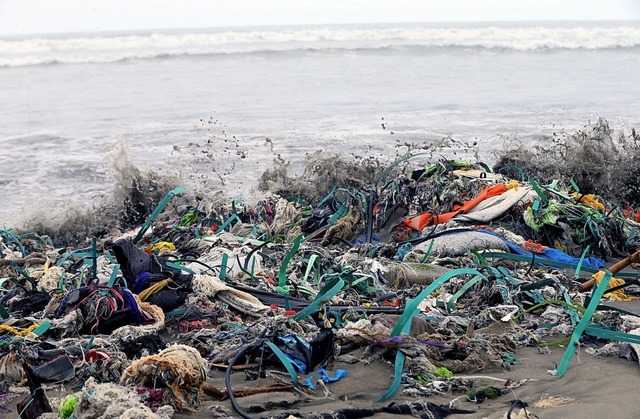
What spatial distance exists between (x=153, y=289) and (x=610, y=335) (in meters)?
2.36

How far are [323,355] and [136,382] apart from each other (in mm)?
815

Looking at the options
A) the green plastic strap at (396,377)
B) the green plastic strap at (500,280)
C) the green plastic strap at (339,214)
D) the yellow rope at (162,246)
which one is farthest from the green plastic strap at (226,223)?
the green plastic strap at (396,377)

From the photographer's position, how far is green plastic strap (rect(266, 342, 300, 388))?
115 inches

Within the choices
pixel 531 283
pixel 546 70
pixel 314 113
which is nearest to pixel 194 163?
pixel 314 113

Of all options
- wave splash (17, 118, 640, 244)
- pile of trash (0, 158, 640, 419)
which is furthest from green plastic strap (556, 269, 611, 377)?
wave splash (17, 118, 640, 244)

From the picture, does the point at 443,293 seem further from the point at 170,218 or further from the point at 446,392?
the point at 170,218

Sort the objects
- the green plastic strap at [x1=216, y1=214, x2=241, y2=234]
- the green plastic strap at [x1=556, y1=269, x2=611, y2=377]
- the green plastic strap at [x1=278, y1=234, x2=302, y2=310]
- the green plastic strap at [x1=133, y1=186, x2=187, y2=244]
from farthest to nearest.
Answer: the green plastic strap at [x1=216, y1=214, x2=241, y2=234] < the green plastic strap at [x1=133, y1=186, x2=187, y2=244] < the green plastic strap at [x1=278, y1=234, x2=302, y2=310] < the green plastic strap at [x1=556, y1=269, x2=611, y2=377]

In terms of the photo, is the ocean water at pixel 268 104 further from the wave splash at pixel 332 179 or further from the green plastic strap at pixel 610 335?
the green plastic strap at pixel 610 335

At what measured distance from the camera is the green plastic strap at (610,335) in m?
3.15

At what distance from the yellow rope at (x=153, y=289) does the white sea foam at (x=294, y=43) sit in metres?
24.9

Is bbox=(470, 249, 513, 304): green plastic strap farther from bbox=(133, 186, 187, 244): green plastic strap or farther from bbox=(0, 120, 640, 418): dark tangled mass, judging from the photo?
bbox=(133, 186, 187, 244): green plastic strap

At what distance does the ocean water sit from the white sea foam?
168 mm

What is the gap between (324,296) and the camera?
3623 mm

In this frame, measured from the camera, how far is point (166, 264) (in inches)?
169
